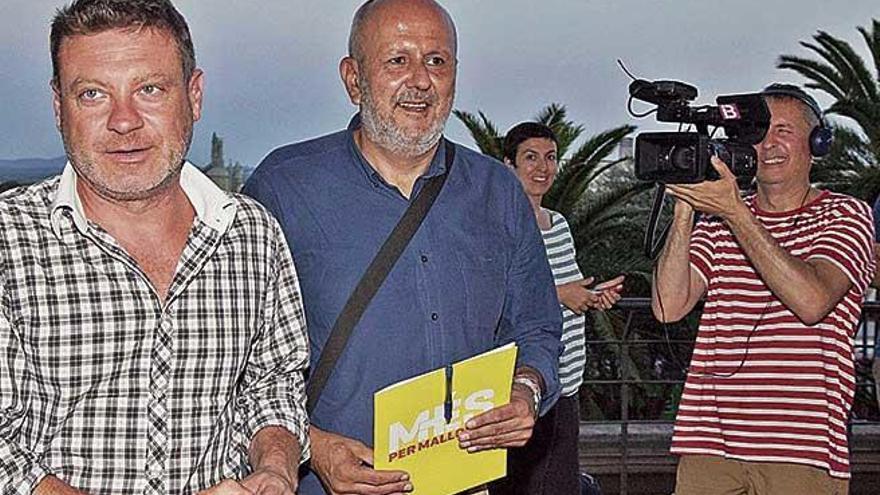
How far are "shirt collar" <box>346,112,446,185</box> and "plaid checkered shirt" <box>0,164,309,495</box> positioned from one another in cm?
65

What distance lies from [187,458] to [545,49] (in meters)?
11.6

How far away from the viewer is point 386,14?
2.91 m

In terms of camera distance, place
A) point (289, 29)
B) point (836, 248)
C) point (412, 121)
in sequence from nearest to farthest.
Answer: point (412, 121) < point (836, 248) < point (289, 29)

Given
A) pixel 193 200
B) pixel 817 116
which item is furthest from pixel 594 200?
pixel 193 200

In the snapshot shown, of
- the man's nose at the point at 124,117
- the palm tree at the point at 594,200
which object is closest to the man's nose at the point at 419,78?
the man's nose at the point at 124,117

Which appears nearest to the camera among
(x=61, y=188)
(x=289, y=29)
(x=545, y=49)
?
(x=61, y=188)

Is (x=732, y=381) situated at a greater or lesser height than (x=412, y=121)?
lesser

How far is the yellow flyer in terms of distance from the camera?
2.54 metres

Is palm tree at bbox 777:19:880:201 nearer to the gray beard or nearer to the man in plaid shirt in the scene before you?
the gray beard

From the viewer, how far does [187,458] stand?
7.15 feet

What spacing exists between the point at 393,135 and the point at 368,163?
4.1 inches

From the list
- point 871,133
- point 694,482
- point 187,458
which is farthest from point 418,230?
point 871,133

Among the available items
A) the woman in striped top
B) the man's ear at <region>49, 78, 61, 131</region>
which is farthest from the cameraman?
the man's ear at <region>49, 78, 61, 131</region>

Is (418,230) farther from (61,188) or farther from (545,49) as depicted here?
(545,49)
